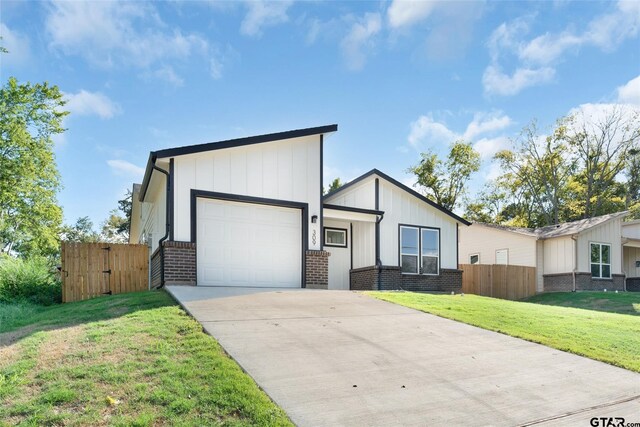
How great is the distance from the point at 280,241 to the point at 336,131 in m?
3.87

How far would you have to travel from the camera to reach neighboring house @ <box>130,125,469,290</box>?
11.4m

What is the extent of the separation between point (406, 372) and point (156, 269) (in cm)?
861

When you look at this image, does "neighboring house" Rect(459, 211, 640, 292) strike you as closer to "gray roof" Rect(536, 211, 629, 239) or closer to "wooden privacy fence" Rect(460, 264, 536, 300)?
"gray roof" Rect(536, 211, 629, 239)

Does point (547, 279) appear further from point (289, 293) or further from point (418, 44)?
point (289, 293)

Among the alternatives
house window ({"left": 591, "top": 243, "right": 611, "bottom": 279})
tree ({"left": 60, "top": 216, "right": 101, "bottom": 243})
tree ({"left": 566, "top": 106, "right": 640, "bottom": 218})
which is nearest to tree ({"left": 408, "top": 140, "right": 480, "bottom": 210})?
tree ({"left": 566, "top": 106, "right": 640, "bottom": 218})

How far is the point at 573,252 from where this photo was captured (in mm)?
21922

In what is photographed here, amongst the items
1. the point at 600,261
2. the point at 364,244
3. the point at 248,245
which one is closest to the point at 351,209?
the point at 364,244

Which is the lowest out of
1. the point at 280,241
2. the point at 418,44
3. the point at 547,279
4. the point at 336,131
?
the point at 547,279

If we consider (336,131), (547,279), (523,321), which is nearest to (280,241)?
(336,131)

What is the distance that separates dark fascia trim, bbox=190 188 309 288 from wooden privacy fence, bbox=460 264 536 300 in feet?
29.7

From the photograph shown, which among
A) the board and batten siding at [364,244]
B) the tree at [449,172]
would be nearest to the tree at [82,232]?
the tree at [449,172]

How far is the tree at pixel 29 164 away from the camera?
80.0 feet

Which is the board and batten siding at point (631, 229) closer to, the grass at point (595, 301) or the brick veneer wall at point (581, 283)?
the brick veneer wall at point (581, 283)

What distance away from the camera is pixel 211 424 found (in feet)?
12.1
